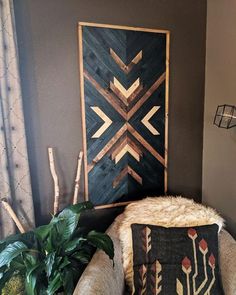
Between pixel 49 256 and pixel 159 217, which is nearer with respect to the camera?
pixel 49 256

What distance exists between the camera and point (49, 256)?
1248mm

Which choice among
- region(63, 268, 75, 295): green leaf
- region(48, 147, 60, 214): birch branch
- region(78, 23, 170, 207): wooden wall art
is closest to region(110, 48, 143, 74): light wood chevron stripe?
region(78, 23, 170, 207): wooden wall art

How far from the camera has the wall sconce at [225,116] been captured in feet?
5.81

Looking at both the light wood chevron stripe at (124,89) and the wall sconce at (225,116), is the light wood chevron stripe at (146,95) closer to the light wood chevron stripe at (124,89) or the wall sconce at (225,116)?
the light wood chevron stripe at (124,89)

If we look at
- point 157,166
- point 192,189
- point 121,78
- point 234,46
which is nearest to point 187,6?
point 234,46

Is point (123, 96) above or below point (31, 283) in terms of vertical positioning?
above

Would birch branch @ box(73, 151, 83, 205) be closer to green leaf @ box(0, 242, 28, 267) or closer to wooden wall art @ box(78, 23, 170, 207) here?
wooden wall art @ box(78, 23, 170, 207)

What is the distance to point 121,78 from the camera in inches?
70.9

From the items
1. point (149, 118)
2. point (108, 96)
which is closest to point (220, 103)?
point (149, 118)

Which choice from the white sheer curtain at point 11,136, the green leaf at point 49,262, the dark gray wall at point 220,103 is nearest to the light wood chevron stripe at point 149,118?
the dark gray wall at point 220,103

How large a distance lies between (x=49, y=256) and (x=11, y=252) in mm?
173

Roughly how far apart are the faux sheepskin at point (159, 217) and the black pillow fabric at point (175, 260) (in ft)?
0.17

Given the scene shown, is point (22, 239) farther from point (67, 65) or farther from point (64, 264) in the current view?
point (67, 65)

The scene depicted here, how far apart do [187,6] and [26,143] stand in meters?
1.50
